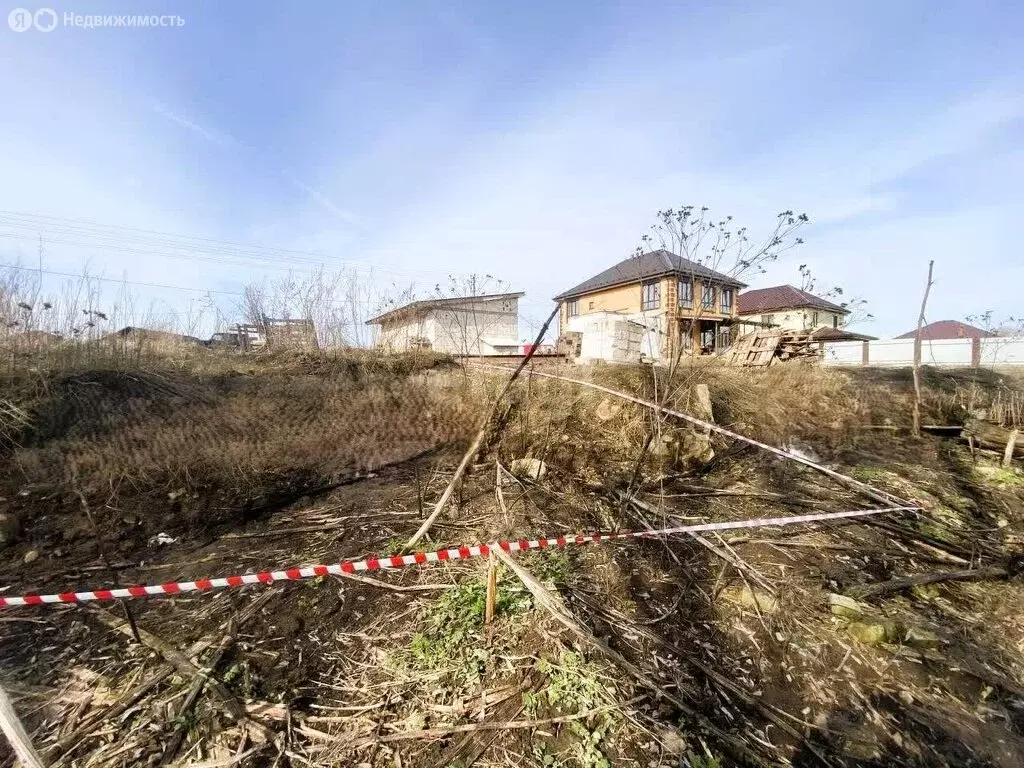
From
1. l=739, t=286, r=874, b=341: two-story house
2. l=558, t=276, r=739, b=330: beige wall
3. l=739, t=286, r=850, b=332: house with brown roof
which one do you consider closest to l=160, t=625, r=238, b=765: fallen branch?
l=558, t=276, r=739, b=330: beige wall

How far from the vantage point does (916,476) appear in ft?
22.4

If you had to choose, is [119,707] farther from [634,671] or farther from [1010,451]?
[1010,451]

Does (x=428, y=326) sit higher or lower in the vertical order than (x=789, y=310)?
lower

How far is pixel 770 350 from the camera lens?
14906 millimetres

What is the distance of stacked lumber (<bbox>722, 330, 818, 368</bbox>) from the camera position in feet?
49.0

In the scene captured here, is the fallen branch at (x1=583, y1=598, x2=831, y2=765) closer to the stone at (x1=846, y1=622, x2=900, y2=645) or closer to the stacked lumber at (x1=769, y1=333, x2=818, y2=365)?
the stone at (x1=846, y1=622, x2=900, y2=645)

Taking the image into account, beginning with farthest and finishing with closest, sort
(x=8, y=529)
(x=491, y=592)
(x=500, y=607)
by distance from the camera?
(x=8, y=529) → (x=500, y=607) → (x=491, y=592)

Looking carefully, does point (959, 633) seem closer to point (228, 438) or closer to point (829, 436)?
point (829, 436)

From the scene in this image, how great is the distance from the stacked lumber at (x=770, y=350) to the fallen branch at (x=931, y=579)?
11.3 metres

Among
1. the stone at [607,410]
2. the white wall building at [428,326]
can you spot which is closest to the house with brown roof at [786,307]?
the white wall building at [428,326]

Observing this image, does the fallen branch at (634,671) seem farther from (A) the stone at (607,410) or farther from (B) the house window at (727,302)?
(B) the house window at (727,302)

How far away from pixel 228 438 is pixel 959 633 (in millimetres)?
8853

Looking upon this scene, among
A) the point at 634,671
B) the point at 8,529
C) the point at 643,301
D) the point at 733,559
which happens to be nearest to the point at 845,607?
the point at 733,559

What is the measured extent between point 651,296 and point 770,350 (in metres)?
13.6
